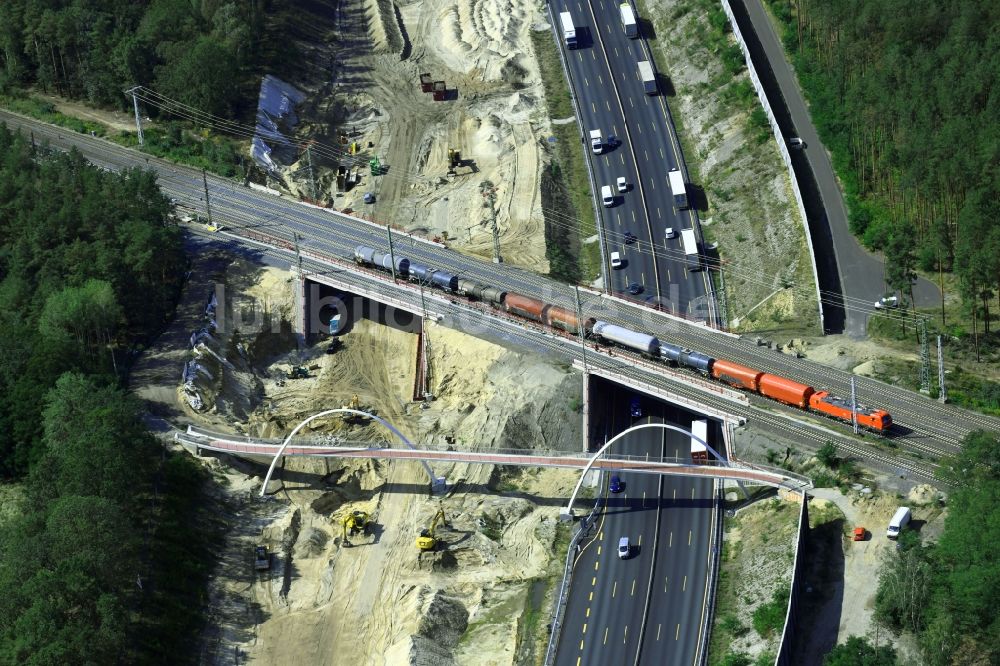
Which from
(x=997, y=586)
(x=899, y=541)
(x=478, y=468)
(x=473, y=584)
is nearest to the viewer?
(x=997, y=586)

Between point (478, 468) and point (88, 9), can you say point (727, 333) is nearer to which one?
point (478, 468)

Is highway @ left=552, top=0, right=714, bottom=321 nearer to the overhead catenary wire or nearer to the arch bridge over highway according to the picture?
the overhead catenary wire

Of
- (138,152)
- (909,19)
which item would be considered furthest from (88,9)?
(909,19)

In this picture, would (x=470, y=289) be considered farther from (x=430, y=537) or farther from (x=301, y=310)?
(x=430, y=537)

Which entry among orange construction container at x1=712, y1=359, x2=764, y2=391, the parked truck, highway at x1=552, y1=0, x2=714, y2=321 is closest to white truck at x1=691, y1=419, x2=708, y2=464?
orange construction container at x1=712, y1=359, x2=764, y2=391

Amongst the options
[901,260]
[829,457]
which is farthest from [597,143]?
[829,457]
